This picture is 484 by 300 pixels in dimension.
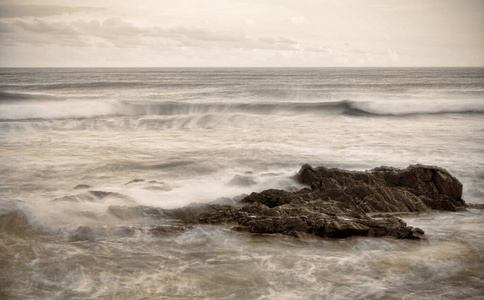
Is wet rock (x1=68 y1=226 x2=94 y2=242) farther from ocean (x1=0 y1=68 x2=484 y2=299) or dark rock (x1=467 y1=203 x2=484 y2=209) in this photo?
dark rock (x1=467 y1=203 x2=484 y2=209)

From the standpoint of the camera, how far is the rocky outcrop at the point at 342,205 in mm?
7504

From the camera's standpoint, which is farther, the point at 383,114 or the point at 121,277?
the point at 383,114

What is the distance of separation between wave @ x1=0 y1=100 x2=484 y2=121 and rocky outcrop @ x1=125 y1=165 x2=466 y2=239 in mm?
19107

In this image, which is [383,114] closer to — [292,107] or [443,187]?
[292,107]

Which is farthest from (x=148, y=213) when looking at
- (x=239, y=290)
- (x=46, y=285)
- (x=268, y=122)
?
(x=268, y=122)

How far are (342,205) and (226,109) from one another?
77.9ft

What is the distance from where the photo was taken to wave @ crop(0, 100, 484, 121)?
2873cm

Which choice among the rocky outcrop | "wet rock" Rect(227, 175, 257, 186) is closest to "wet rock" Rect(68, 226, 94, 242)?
the rocky outcrop

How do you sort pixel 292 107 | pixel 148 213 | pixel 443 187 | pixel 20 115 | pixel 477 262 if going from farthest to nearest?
1. pixel 292 107
2. pixel 20 115
3. pixel 443 187
4. pixel 148 213
5. pixel 477 262

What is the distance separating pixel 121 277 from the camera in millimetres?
5992

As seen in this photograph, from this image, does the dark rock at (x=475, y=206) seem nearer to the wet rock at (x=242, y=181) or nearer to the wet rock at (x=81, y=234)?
the wet rock at (x=242, y=181)

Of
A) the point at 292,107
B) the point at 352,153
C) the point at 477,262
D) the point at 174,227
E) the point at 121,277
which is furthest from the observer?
the point at 292,107

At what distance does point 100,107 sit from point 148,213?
24.5m

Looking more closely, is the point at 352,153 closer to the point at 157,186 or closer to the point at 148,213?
the point at 157,186
